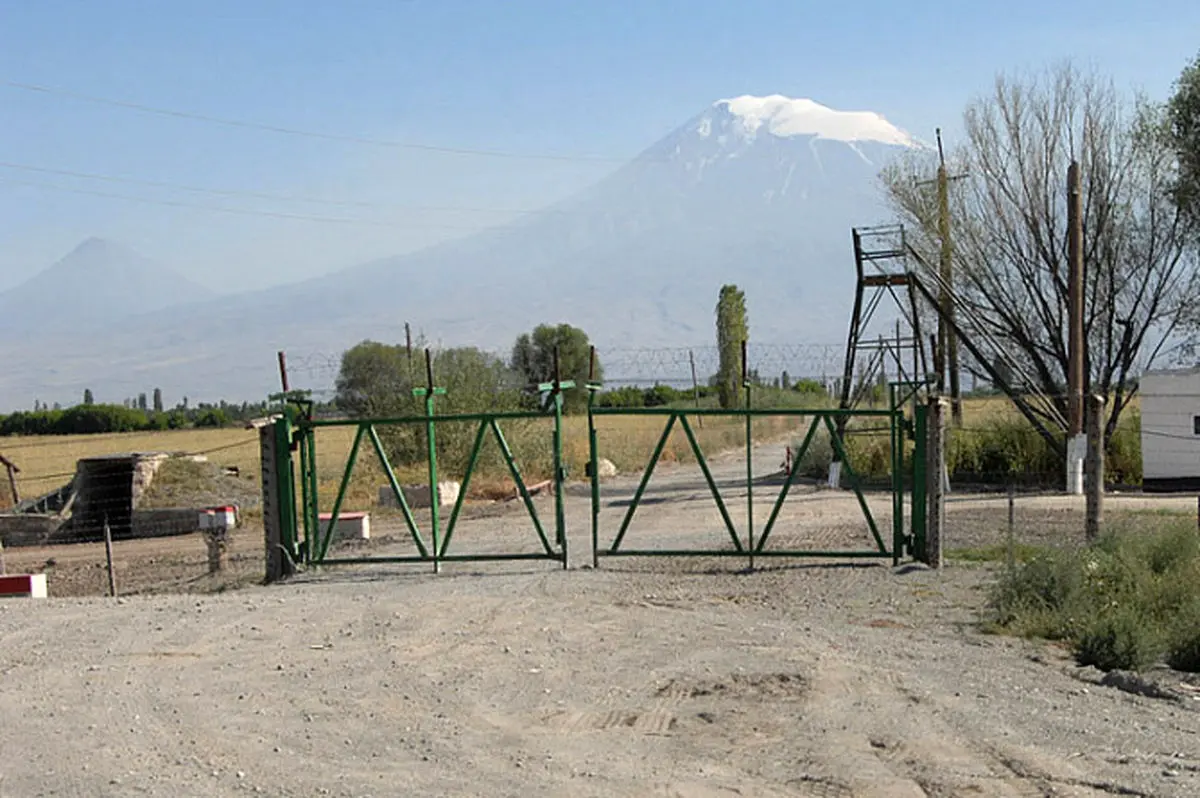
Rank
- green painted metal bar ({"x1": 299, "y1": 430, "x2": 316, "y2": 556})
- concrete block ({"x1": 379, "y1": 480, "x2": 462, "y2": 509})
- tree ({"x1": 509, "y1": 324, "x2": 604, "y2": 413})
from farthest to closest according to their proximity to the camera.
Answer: tree ({"x1": 509, "y1": 324, "x2": 604, "y2": 413})
concrete block ({"x1": 379, "y1": 480, "x2": 462, "y2": 509})
green painted metal bar ({"x1": 299, "y1": 430, "x2": 316, "y2": 556})

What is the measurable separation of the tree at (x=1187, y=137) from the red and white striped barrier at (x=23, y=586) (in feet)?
89.6

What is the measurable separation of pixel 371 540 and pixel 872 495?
454 inches

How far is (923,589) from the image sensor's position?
14258 millimetres

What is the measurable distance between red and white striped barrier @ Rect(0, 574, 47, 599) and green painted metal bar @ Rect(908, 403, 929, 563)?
36.0 feet

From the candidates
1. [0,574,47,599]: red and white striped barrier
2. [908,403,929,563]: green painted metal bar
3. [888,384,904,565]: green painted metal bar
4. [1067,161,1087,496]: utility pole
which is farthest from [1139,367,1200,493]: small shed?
[0,574,47,599]: red and white striped barrier

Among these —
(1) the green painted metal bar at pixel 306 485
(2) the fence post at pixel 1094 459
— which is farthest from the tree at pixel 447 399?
(2) the fence post at pixel 1094 459

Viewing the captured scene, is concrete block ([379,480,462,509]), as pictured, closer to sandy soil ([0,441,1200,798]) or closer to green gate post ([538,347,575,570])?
green gate post ([538,347,575,570])

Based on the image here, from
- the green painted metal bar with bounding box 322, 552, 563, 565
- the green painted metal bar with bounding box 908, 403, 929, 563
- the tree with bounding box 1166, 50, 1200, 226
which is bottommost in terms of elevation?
the green painted metal bar with bounding box 322, 552, 563, 565

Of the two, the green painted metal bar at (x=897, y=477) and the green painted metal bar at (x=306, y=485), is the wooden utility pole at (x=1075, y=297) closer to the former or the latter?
the green painted metal bar at (x=897, y=477)

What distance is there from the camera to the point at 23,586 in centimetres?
1589

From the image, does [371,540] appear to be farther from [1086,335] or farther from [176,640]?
[1086,335]

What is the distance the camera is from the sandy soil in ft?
24.4

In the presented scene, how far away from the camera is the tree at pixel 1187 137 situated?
31031 mm

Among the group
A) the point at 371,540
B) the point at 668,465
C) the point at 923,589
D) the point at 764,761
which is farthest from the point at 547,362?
the point at 764,761
